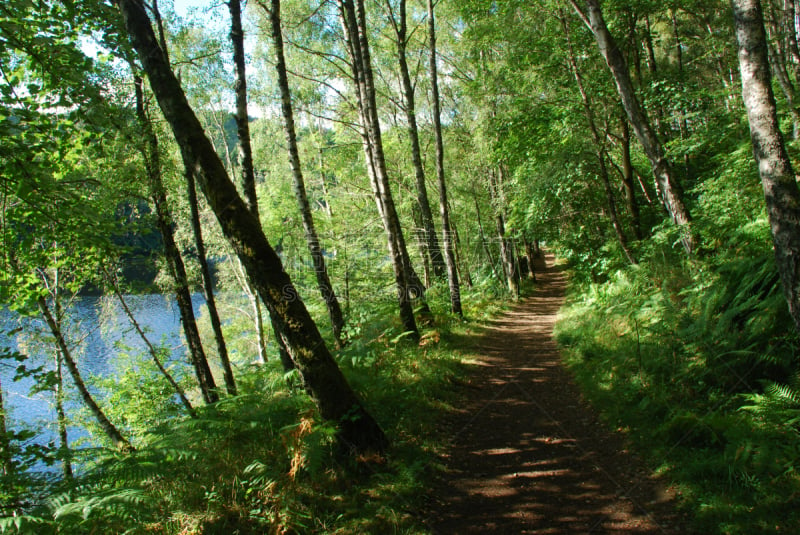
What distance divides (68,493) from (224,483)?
1.17 m

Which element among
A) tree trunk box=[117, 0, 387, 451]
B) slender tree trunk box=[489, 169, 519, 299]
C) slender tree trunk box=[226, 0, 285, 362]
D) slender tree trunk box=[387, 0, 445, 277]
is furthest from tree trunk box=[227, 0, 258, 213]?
slender tree trunk box=[489, 169, 519, 299]

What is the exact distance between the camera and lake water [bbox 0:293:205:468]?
35.7ft

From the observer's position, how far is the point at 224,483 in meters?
3.85

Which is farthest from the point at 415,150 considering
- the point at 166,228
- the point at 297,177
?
the point at 166,228

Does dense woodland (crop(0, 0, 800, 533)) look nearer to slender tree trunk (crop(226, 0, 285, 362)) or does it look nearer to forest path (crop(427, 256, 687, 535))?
slender tree trunk (crop(226, 0, 285, 362))

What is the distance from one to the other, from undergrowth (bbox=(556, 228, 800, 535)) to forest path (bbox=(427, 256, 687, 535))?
28 cm

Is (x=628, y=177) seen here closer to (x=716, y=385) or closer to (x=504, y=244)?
(x=716, y=385)

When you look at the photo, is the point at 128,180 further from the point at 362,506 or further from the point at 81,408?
the point at 81,408

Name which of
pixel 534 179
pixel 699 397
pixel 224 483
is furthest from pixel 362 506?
pixel 534 179

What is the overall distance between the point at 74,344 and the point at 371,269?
330 inches

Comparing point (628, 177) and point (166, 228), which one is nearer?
point (166, 228)

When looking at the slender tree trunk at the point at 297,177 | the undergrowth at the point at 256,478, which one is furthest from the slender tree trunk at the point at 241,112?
the undergrowth at the point at 256,478

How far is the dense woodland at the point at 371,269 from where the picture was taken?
11.7 feet

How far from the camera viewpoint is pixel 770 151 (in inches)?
137
